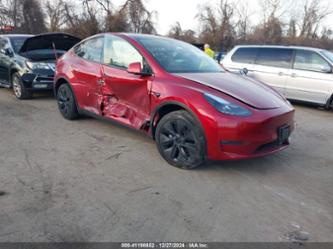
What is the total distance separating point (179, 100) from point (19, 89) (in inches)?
208

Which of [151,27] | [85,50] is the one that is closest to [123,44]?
[85,50]

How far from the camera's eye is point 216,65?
4590 millimetres

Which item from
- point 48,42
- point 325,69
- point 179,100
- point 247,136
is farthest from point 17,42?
point 325,69

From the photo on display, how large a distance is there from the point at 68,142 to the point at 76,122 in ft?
3.45

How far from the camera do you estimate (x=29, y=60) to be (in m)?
6.80

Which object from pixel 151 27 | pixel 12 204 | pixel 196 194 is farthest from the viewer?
pixel 151 27

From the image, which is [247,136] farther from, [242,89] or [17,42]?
[17,42]

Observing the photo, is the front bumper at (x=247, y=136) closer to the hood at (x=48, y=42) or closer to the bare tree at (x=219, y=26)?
the hood at (x=48, y=42)

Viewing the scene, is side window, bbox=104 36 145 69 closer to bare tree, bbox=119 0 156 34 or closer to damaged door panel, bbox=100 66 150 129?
damaged door panel, bbox=100 66 150 129

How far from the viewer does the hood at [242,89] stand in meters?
3.36

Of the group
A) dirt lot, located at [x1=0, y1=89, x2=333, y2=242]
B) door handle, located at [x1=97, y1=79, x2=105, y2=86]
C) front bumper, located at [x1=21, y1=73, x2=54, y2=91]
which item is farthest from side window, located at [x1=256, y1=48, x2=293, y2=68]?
front bumper, located at [x1=21, y1=73, x2=54, y2=91]

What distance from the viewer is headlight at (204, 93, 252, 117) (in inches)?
124

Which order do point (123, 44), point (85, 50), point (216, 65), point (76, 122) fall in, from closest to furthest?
1. point (123, 44)
2. point (216, 65)
3. point (85, 50)
4. point (76, 122)

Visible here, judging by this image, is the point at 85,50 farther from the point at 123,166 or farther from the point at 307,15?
the point at 307,15
